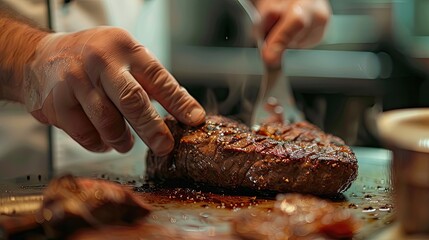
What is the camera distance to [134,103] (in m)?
2.00

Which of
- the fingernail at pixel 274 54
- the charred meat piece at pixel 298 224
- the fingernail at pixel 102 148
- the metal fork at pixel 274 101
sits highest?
the fingernail at pixel 274 54

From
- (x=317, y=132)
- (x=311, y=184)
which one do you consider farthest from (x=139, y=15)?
(x=311, y=184)

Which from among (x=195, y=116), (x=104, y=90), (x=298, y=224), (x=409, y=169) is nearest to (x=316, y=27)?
(x=195, y=116)

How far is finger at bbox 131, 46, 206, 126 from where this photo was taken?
6.80 ft

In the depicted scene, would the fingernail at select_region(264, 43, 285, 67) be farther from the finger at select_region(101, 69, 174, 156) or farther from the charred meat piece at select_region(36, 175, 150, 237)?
the charred meat piece at select_region(36, 175, 150, 237)

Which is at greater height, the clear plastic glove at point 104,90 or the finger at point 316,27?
the finger at point 316,27

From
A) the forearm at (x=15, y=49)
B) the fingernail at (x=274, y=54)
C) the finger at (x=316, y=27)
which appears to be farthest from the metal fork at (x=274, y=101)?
the forearm at (x=15, y=49)

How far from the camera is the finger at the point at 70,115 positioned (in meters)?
2.06

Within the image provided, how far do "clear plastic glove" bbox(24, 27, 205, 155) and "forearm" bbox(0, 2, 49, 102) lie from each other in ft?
0.16

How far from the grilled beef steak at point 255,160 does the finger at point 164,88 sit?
51 mm

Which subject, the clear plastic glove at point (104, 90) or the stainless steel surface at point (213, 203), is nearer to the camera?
the stainless steel surface at point (213, 203)

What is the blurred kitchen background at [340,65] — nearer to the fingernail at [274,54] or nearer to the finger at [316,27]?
the finger at [316,27]

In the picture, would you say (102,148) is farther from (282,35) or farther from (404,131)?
(404,131)

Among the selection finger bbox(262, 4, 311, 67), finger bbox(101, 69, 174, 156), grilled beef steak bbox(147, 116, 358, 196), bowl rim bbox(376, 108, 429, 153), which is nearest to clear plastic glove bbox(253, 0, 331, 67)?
finger bbox(262, 4, 311, 67)
